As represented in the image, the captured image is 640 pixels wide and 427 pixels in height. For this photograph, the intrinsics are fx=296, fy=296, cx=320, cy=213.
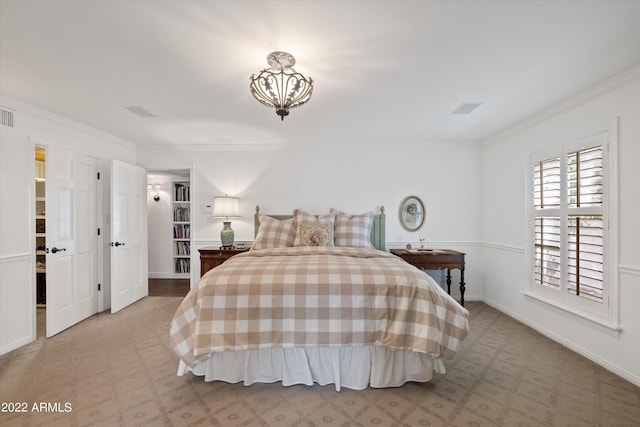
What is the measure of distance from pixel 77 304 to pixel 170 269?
2530 millimetres

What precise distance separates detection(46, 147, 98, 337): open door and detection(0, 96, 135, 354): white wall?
14 centimetres

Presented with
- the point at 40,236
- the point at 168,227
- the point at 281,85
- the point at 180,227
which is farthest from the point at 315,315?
the point at 168,227

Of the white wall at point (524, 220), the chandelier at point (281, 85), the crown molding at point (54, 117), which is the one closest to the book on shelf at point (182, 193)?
the crown molding at point (54, 117)

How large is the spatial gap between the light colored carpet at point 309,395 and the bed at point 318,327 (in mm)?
131

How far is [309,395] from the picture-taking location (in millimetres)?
2061

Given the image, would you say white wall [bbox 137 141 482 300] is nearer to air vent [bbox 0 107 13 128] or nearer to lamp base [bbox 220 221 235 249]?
lamp base [bbox 220 221 235 249]

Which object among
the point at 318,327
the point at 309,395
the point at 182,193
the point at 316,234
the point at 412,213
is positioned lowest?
the point at 309,395

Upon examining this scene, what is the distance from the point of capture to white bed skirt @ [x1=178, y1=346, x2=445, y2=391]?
215 centimetres

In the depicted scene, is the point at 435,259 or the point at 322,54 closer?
the point at 322,54

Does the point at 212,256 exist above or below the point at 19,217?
below

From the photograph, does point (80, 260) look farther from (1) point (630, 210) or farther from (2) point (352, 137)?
(1) point (630, 210)

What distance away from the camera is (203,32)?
1796 millimetres

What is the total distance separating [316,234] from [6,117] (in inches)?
129

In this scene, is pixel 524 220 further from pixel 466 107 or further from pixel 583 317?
pixel 466 107
